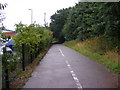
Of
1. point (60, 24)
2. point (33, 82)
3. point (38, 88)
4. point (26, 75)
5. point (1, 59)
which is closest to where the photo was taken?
point (1, 59)

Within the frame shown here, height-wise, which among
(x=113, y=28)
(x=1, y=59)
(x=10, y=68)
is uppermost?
(x=113, y=28)

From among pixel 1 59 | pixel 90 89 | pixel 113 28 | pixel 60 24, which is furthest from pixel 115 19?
pixel 60 24

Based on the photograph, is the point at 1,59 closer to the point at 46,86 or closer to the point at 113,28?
the point at 46,86

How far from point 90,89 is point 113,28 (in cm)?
554

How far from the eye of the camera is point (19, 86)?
683 centimetres

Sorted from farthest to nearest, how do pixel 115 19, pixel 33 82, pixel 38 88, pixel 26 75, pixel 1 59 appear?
1. pixel 115 19
2. pixel 26 75
3. pixel 33 82
4. pixel 38 88
5. pixel 1 59

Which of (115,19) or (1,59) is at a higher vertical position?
(115,19)

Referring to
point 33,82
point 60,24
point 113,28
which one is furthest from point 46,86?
point 60,24

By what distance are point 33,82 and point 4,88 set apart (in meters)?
1.54

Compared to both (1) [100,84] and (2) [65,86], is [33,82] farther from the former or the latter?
(1) [100,84]

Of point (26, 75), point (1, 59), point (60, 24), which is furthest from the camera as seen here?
point (60, 24)

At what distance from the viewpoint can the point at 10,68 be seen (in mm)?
6340

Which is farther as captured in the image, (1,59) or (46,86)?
(46,86)

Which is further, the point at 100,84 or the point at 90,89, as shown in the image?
the point at 100,84
